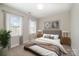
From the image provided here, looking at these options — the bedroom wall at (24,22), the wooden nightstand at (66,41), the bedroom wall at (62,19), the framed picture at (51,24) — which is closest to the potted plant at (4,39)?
the bedroom wall at (24,22)

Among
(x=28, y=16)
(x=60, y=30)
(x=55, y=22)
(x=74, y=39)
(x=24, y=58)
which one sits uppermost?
(x=28, y=16)

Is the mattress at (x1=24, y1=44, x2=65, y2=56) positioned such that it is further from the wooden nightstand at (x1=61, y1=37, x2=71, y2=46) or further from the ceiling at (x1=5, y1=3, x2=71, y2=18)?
the ceiling at (x1=5, y1=3, x2=71, y2=18)

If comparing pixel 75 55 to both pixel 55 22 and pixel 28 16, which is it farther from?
pixel 28 16

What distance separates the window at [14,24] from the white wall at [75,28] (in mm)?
961

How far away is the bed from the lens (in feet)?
5.61

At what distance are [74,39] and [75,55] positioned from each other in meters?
0.28

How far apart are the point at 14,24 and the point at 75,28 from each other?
3.66 ft

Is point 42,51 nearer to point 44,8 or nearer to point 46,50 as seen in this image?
point 46,50

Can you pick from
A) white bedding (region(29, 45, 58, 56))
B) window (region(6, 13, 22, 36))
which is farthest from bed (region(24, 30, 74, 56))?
window (region(6, 13, 22, 36))

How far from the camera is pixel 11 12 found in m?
1.70

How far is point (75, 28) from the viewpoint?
1755 mm

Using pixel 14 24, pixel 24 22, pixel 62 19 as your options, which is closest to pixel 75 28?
pixel 62 19

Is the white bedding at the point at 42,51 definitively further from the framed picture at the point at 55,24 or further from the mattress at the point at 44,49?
the framed picture at the point at 55,24

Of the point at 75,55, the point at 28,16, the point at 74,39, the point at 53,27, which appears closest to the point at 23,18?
the point at 28,16
